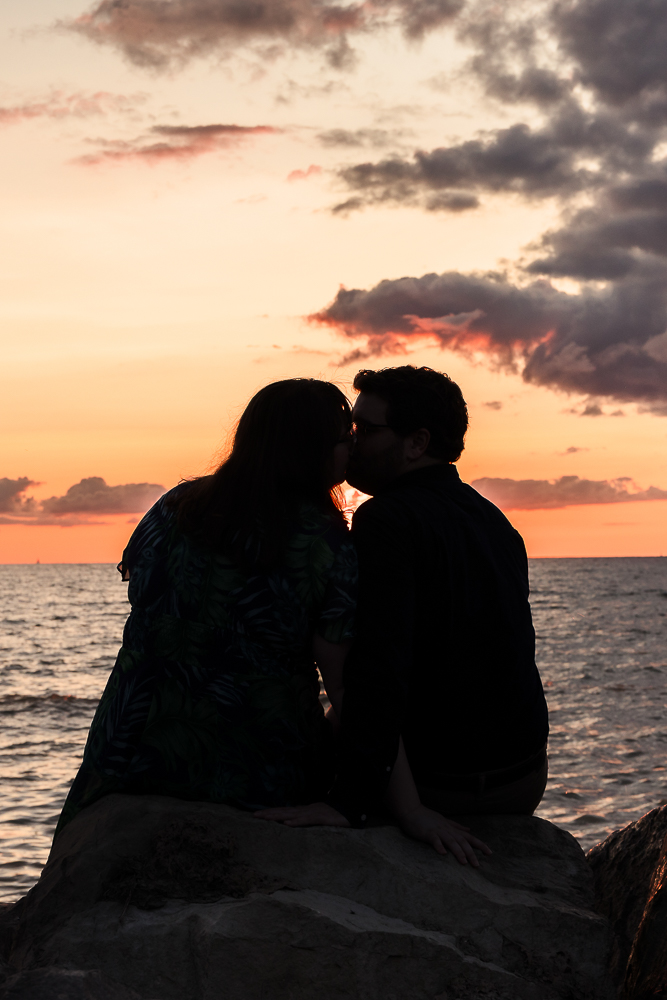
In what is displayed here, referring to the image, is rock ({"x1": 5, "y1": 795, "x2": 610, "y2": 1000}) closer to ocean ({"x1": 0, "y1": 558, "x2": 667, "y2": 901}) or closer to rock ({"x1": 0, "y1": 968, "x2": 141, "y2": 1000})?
rock ({"x1": 0, "y1": 968, "x2": 141, "y2": 1000})

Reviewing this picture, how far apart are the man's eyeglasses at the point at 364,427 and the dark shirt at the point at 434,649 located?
210mm

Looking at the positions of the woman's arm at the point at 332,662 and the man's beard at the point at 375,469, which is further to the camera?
the man's beard at the point at 375,469

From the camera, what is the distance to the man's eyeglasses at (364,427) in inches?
121

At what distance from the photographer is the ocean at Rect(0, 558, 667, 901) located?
8094 millimetres

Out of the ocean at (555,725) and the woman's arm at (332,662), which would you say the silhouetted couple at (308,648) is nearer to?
the woman's arm at (332,662)

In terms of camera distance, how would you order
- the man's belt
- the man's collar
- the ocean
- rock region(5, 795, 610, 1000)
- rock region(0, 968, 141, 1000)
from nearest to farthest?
rock region(0, 968, 141, 1000) → rock region(5, 795, 610, 1000) → the man's belt → the man's collar → the ocean

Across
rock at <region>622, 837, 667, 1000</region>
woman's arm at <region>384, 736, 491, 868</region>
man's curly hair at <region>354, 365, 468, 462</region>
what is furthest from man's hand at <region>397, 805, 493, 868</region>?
man's curly hair at <region>354, 365, 468, 462</region>

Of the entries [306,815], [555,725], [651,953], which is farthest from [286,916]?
[555,725]

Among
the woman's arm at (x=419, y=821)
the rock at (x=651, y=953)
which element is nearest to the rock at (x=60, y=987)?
the woman's arm at (x=419, y=821)

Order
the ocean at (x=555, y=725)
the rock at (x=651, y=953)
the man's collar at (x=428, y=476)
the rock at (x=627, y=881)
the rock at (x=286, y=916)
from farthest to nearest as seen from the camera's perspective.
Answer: the ocean at (x=555, y=725) < the man's collar at (x=428, y=476) < the rock at (x=627, y=881) < the rock at (x=651, y=953) < the rock at (x=286, y=916)

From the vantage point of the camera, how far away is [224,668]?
262cm

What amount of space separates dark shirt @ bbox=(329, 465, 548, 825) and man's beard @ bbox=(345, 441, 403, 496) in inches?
3.3

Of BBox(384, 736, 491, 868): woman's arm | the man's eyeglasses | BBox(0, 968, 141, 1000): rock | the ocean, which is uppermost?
the man's eyeglasses

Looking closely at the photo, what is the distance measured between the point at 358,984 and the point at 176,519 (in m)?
1.44
